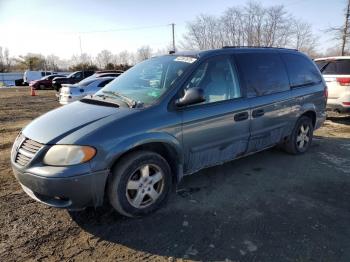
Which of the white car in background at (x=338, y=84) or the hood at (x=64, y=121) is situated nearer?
the hood at (x=64, y=121)

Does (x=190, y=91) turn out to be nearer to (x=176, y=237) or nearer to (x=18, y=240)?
(x=176, y=237)

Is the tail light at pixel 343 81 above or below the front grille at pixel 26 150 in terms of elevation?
above

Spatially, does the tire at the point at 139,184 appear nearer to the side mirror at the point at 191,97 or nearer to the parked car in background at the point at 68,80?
the side mirror at the point at 191,97

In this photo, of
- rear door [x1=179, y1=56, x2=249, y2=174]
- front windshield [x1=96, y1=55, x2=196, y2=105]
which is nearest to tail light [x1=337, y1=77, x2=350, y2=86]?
rear door [x1=179, y1=56, x2=249, y2=174]

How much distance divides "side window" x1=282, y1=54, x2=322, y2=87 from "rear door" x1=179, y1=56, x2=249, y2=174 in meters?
1.40

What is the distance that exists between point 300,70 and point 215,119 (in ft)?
7.73

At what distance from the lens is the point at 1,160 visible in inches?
223

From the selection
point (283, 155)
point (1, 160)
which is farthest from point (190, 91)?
point (1, 160)

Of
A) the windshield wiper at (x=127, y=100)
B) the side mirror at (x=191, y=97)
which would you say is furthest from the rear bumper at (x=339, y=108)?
the windshield wiper at (x=127, y=100)

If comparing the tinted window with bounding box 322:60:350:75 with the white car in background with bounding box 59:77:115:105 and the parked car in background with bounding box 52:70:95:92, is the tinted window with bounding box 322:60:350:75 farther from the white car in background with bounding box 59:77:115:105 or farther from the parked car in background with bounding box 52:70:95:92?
the parked car in background with bounding box 52:70:95:92

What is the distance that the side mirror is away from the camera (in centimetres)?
361

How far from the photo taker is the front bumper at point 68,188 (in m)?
3.00

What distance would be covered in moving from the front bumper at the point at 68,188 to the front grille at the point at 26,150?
0.12m

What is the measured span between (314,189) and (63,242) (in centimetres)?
317
